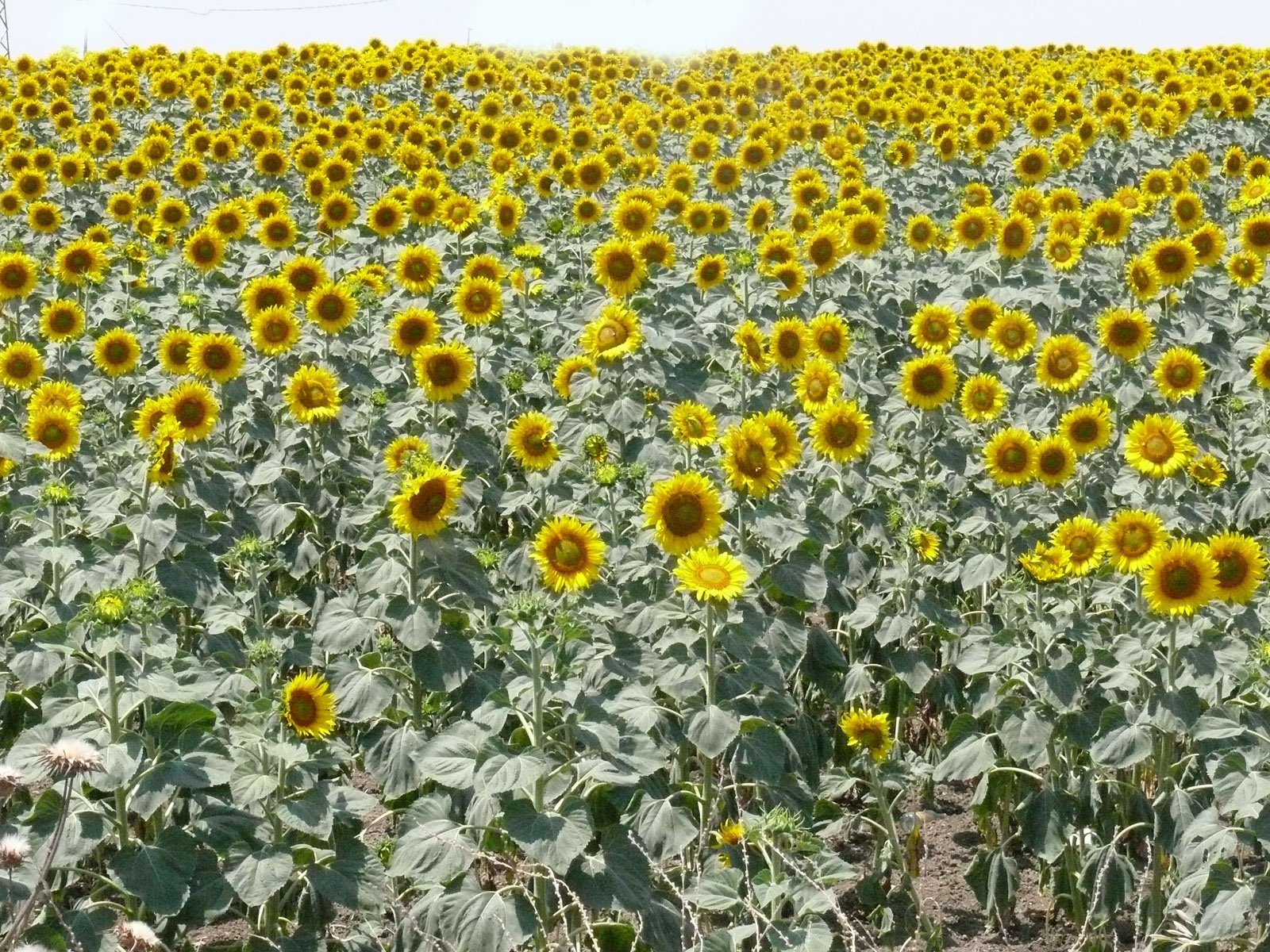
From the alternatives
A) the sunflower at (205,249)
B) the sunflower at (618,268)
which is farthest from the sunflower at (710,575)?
the sunflower at (205,249)

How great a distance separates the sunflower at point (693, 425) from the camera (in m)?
5.32

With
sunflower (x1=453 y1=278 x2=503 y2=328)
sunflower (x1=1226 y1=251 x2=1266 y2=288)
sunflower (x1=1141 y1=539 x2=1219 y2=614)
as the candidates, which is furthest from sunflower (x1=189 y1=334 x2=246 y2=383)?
sunflower (x1=1226 y1=251 x2=1266 y2=288)

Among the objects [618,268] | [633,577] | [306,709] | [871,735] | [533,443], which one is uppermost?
[618,268]

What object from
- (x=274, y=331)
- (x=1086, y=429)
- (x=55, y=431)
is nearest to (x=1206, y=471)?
(x=1086, y=429)

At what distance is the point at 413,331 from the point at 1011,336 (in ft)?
9.74

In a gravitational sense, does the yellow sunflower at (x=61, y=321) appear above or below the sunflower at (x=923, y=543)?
above

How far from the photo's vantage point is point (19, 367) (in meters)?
7.01

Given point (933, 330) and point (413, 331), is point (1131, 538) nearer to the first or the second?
point (933, 330)

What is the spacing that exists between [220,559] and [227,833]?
4.28 feet

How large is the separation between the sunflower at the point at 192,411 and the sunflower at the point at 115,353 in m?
1.17

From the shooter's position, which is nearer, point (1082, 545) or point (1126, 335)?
point (1082, 545)

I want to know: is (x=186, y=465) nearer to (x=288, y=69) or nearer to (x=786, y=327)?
(x=786, y=327)

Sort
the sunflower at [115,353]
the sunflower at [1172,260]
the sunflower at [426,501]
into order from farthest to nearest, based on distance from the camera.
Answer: the sunflower at [1172,260] → the sunflower at [115,353] → the sunflower at [426,501]

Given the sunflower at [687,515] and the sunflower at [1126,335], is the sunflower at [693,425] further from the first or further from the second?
Result: the sunflower at [1126,335]
